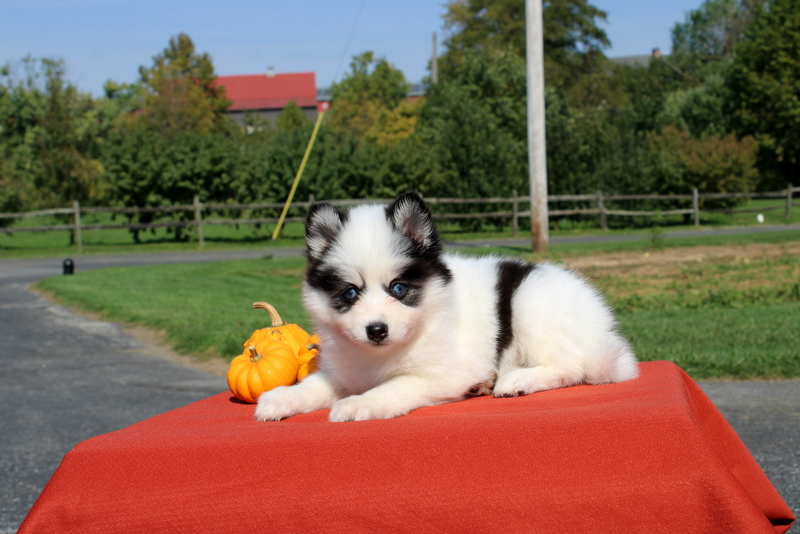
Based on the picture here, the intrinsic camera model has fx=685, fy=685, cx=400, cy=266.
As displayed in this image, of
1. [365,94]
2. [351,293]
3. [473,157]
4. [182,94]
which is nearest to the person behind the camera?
[351,293]

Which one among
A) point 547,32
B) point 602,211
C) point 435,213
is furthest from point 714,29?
point 435,213

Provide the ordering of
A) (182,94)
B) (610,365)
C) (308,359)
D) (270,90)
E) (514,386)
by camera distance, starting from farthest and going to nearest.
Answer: (270,90), (182,94), (308,359), (610,365), (514,386)

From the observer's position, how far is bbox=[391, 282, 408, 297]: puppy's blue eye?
301cm

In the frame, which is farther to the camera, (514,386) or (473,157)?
(473,157)

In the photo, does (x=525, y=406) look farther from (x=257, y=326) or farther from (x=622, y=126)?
(x=622, y=126)

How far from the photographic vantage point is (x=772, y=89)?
4447cm

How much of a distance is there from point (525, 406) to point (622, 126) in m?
38.4

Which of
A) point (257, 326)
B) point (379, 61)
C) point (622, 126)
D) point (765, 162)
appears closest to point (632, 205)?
point (622, 126)

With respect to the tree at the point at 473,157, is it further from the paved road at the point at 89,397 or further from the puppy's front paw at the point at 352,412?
the puppy's front paw at the point at 352,412

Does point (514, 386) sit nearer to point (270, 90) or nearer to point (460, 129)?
point (460, 129)

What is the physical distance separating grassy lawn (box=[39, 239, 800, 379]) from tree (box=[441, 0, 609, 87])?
127ft

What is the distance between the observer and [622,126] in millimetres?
38406

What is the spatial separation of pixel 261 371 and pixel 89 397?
444cm

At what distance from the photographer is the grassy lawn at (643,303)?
794 cm
